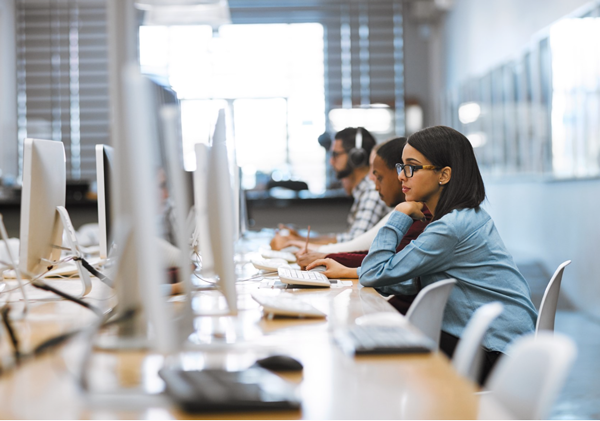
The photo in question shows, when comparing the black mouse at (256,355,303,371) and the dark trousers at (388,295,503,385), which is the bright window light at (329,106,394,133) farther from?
the black mouse at (256,355,303,371)

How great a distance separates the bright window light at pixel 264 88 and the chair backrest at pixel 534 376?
728 centimetres

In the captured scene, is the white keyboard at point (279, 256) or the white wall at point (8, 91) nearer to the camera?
the white keyboard at point (279, 256)

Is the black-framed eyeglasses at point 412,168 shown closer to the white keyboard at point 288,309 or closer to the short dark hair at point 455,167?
the short dark hair at point 455,167

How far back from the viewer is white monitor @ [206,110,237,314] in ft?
3.80

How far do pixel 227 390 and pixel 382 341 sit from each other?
0.33 metres

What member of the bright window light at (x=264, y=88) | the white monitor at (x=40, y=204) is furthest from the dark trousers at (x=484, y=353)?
the bright window light at (x=264, y=88)

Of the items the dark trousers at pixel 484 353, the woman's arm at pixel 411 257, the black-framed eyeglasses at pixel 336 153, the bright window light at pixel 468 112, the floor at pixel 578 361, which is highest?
the bright window light at pixel 468 112

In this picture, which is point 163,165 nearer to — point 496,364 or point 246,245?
point 496,364

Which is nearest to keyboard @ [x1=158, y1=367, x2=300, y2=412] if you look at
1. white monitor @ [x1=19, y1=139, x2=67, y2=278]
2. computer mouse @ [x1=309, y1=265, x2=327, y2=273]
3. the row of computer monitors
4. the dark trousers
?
the row of computer monitors

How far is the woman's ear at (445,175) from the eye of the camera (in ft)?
6.36

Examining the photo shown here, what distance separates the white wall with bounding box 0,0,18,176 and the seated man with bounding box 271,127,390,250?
19.3 ft

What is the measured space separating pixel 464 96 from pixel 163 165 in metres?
6.89

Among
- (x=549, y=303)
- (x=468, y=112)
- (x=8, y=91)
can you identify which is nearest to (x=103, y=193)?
(x=549, y=303)

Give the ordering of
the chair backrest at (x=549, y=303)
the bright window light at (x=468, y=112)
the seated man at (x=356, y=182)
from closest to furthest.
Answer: the chair backrest at (x=549, y=303), the seated man at (x=356, y=182), the bright window light at (x=468, y=112)
